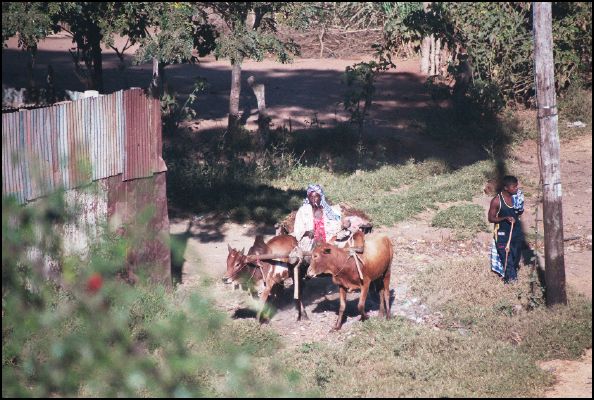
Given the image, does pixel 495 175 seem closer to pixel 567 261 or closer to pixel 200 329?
pixel 567 261

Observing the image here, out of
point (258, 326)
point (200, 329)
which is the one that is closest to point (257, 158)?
point (258, 326)

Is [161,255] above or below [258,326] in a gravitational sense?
above

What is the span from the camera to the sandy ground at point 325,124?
10000 mm

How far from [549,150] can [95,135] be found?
525 centimetres

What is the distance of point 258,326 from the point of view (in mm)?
9469

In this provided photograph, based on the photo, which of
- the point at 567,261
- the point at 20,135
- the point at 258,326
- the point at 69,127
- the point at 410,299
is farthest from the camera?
the point at 567,261

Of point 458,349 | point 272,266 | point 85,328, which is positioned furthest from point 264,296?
point 85,328

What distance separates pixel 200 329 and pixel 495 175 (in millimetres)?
13910

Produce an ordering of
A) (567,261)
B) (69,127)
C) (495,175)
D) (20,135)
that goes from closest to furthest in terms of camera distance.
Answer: (20,135), (69,127), (567,261), (495,175)

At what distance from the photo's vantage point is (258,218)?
13688 millimetres

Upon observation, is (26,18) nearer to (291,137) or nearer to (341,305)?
(341,305)

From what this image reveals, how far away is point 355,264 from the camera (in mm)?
9359

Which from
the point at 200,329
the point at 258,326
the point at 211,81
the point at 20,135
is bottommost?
the point at 258,326

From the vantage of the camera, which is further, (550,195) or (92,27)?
(92,27)
